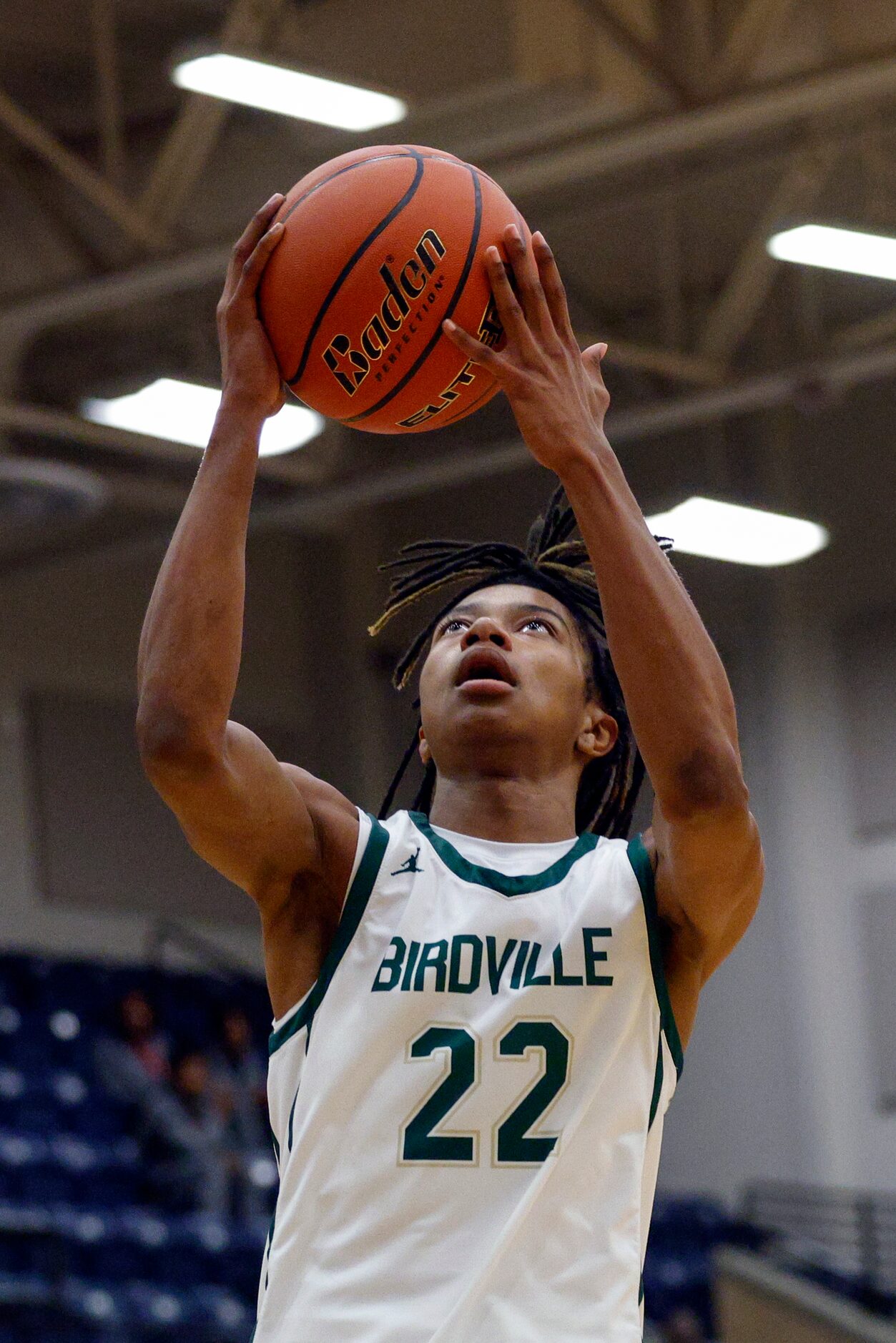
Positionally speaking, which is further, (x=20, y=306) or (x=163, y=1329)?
(x=20, y=306)

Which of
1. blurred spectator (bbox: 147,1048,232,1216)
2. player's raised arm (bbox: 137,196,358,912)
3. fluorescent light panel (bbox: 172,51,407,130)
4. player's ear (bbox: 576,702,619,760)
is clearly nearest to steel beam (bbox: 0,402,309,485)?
fluorescent light panel (bbox: 172,51,407,130)

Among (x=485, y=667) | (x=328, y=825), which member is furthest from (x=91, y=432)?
(x=328, y=825)

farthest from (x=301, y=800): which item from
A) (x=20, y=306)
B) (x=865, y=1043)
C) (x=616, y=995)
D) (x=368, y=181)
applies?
(x=865, y=1043)

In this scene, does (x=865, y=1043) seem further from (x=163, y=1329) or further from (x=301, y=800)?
(x=301, y=800)

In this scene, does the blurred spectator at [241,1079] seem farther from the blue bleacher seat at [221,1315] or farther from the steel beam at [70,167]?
the steel beam at [70,167]

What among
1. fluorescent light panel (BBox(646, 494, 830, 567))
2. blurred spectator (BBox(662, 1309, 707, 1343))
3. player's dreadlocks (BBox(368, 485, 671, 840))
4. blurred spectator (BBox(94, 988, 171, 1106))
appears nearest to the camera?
player's dreadlocks (BBox(368, 485, 671, 840))

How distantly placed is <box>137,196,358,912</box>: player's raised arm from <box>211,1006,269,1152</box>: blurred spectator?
31.8ft

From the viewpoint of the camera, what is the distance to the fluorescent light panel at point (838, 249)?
9.48 metres

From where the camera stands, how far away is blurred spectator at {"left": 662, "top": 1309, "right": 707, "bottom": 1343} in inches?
428

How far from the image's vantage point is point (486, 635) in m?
3.03

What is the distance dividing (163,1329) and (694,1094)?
540 cm

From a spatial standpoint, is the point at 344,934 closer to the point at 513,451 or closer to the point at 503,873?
the point at 503,873

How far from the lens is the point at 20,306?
10.2m

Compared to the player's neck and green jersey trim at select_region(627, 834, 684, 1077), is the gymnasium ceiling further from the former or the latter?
green jersey trim at select_region(627, 834, 684, 1077)
